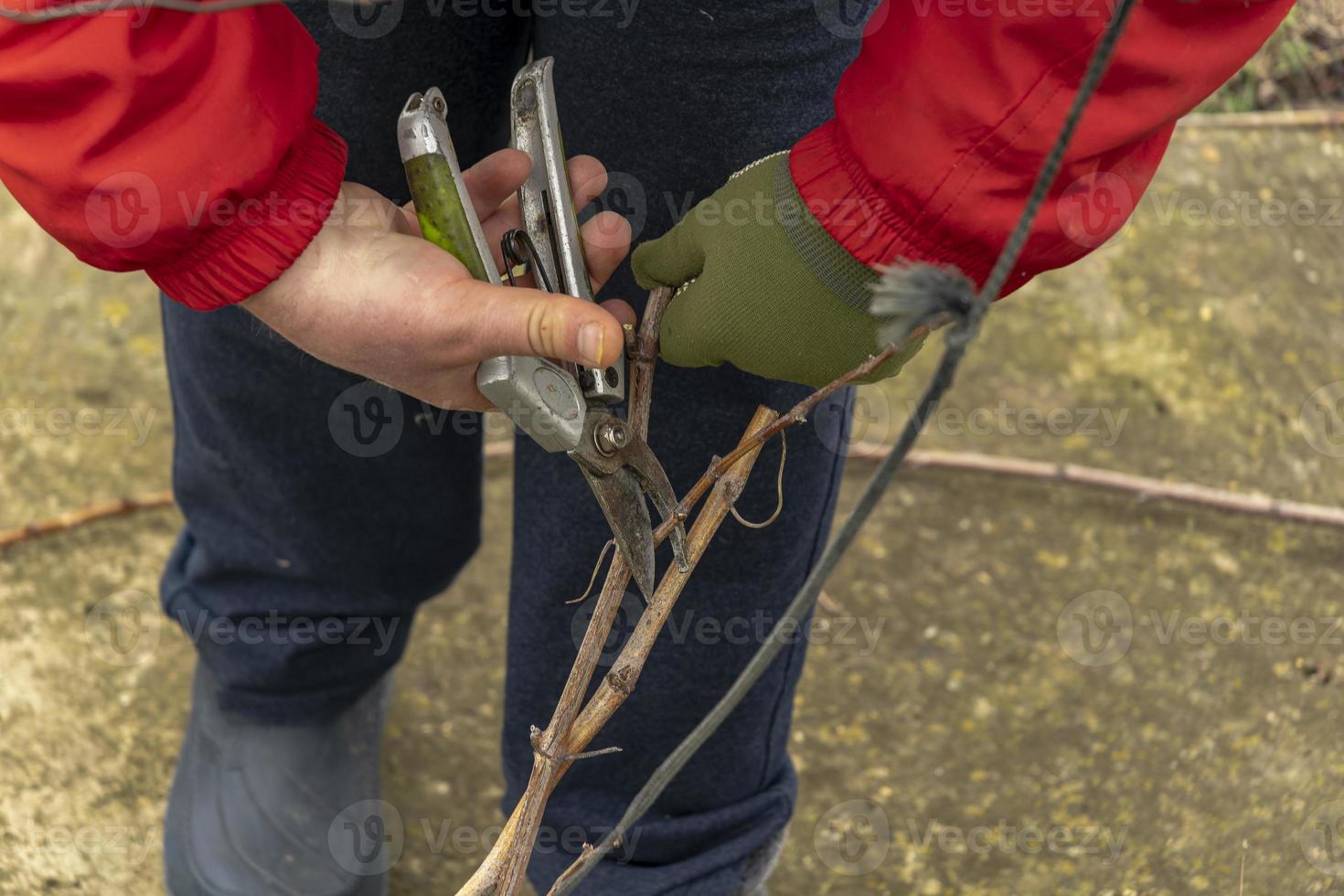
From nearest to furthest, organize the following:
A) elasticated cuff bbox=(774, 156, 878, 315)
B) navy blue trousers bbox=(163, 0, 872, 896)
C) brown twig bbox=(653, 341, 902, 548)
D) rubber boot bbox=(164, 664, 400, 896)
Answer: brown twig bbox=(653, 341, 902, 548), elasticated cuff bbox=(774, 156, 878, 315), navy blue trousers bbox=(163, 0, 872, 896), rubber boot bbox=(164, 664, 400, 896)

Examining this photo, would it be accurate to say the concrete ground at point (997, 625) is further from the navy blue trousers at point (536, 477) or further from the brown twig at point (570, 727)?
the brown twig at point (570, 727)

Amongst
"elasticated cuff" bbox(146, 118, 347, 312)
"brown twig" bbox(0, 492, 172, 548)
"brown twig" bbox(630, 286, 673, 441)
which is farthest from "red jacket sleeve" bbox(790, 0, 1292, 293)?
"brown twig" bbox(0, 492, 172, 548)

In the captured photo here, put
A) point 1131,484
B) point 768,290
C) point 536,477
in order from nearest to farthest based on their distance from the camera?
point 768,290, point 536,477, point 1131,484

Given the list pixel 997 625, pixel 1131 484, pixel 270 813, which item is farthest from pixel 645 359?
→ pixel 1131 484

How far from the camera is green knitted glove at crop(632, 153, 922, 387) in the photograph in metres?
0.75

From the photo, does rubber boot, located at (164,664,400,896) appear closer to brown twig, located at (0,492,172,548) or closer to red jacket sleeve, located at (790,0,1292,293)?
brown twig, located at (0,492,172,548)

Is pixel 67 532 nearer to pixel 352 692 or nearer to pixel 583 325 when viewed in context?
pixel 352 692

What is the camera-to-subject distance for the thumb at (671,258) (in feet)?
2.65

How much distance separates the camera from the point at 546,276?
86 cm

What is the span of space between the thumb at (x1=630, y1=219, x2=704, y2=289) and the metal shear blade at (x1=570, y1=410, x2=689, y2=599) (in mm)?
112

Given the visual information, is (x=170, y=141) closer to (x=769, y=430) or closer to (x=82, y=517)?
(x=769, y=430)

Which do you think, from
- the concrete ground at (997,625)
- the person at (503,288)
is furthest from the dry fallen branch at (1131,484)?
the person at (503,288)

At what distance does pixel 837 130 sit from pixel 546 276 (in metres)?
0.23

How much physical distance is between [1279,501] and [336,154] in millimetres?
1405
